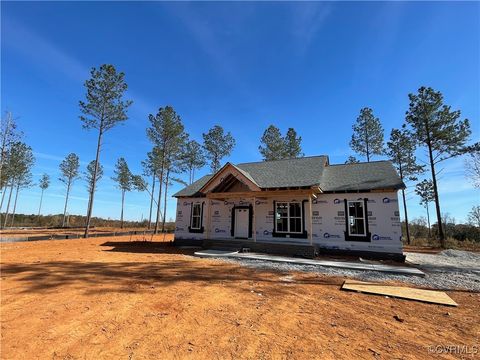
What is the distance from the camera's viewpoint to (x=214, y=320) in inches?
206

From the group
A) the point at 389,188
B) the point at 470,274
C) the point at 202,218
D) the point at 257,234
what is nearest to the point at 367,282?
the point at 470,274

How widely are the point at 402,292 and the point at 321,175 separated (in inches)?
355

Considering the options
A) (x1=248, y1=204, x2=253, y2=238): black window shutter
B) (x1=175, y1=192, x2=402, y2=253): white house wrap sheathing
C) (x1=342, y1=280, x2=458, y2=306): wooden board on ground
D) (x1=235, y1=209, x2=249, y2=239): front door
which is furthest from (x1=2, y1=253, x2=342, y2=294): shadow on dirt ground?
(x1=235, y1=209, x2=249, y2=239): front door

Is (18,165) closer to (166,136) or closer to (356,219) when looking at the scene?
(166,136)

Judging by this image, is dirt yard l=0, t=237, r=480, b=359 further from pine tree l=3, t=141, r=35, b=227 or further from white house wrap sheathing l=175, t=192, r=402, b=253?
pine tree l=3, t=141, r=35, b=227

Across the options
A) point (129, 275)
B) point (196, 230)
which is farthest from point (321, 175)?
point (129, 275)

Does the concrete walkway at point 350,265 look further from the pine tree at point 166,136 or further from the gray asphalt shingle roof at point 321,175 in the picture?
the pine tree at point 166,136

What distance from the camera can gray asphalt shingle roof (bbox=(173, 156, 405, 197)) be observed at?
14.4 meters

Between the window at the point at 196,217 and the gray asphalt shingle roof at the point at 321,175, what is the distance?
1.06 m

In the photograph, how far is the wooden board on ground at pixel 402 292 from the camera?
6648 mm

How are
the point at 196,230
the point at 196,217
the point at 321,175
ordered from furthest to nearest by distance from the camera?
the point at 196,217 → the point at 196,230 → the point at 321,175

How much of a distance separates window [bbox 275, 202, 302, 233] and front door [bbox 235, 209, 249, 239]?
231 cm

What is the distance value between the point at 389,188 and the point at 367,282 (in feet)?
22.2

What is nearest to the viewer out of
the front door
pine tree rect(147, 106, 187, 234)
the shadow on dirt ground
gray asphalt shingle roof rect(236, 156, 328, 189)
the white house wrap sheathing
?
the shadow on dirt ground
